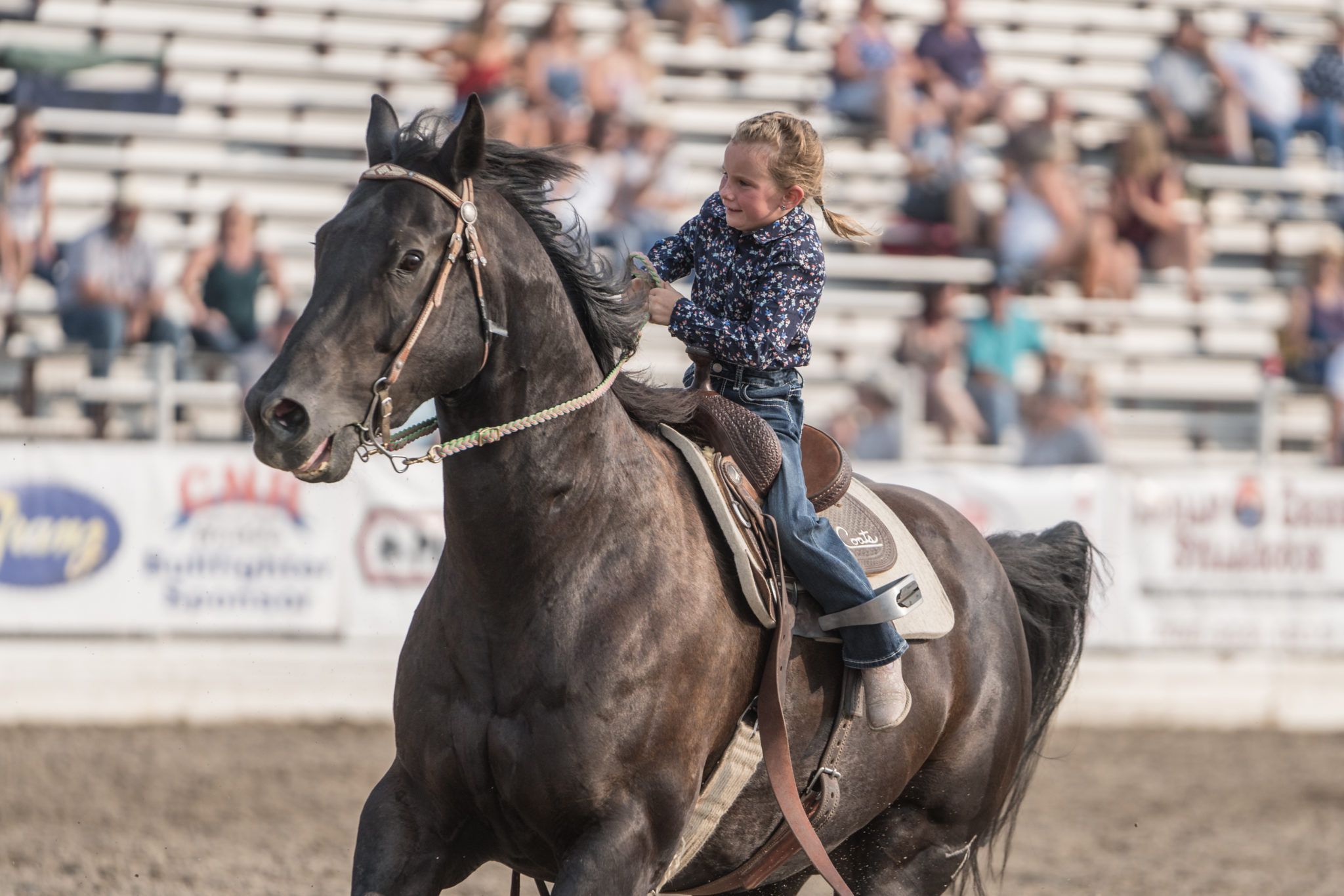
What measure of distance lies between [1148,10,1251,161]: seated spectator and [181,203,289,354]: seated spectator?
8.48 meters

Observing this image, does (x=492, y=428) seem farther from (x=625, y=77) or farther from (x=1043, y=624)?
(x=625, y=77)

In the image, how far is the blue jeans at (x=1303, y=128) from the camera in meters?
15.0

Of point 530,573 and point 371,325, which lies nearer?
point 371,325

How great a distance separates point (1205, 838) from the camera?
7520mm

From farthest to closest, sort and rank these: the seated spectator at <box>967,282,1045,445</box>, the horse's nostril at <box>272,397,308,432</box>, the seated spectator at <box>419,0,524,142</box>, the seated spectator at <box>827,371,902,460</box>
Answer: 1. the seated spectator at <box>419,0,524,142</box>
2. the seated spectator at <box>967,282,1045,445</box>
3. the seated spectator at <box>827,371,902,460</box>
4. the horse's nostril at <box>272,397,308,432</box>

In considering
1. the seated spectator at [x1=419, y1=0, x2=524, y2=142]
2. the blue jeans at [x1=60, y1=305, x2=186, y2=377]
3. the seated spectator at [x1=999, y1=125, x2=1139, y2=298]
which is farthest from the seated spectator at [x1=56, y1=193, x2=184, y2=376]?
the seated spectator at [x1=999, y1=125, x2=1139, y2=298]

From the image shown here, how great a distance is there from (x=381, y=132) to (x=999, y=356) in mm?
8730

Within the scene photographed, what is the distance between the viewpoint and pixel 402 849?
341cm

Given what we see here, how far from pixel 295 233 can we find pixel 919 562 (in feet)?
30.1

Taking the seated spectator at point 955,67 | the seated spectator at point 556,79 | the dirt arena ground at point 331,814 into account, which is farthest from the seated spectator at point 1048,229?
the dirt arena ground at point 331,814

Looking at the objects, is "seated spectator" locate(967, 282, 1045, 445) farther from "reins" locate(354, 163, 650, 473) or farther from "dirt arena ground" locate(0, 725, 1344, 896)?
"reins" locate(354, 163, 650, 473)

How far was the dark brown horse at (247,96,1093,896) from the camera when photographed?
307 cm

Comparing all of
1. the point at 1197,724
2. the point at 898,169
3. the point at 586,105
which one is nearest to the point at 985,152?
the point at 898,169

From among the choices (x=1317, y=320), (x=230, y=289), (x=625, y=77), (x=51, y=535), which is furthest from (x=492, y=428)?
(x=1317, y=320)
